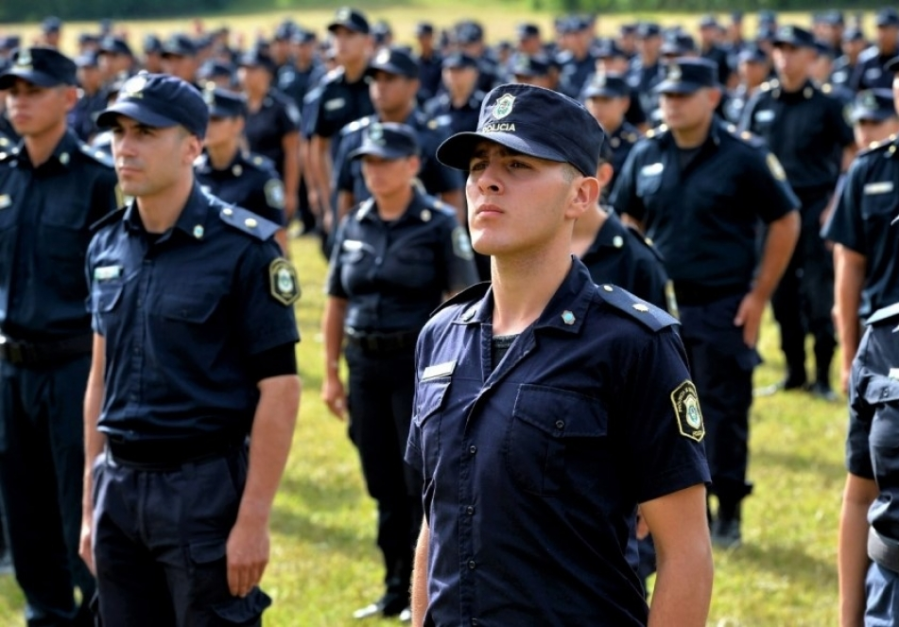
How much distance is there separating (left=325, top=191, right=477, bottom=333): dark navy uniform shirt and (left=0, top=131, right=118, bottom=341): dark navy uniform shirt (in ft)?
4.06

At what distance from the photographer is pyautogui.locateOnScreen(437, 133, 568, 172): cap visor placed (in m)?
3.02

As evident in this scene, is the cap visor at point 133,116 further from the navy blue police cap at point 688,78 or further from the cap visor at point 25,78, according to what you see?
the navy blue police cap at point 688,78

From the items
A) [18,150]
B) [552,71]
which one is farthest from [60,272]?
[552,71]

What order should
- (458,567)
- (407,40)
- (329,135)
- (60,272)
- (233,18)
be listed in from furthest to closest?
(233,18), (407,40), (329,135), (60,272), (458,567)

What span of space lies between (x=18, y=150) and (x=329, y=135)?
5.96 metres

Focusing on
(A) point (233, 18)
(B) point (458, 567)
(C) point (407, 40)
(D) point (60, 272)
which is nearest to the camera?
(B) point (458, 567)

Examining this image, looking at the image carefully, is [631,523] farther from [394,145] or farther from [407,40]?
[407,40]

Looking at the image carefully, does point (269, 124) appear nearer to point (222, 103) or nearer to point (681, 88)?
point (222, 103)

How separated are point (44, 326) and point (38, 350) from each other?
10 cm

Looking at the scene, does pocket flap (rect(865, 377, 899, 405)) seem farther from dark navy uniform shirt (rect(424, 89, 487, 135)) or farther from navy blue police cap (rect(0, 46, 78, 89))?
dark navy uniform shirt (rect(424, 89, 487, 135))

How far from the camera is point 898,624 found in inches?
141

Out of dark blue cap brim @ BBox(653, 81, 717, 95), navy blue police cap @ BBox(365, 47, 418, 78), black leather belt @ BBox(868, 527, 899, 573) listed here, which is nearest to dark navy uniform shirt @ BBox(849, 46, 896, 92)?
navy blue police cap @ BBox(365, 47, 418, 78)

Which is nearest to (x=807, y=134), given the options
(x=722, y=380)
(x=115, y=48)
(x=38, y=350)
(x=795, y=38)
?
(x=795, y=38)

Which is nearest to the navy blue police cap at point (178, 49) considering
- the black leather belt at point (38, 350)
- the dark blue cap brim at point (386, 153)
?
the dark blue cap brim at point (386, 153)
